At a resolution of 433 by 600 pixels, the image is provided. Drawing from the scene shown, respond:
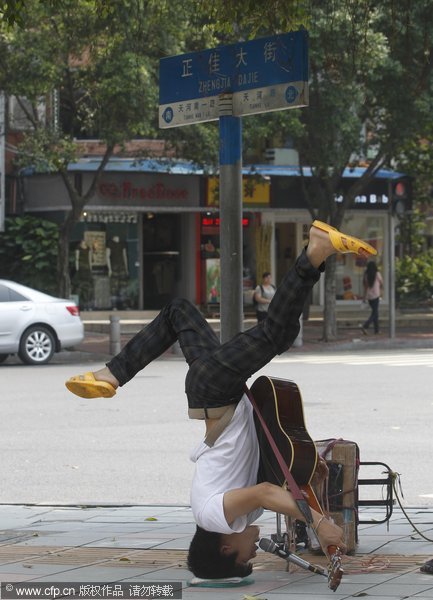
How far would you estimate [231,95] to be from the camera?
6.54 m

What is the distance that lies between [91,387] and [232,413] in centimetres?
71

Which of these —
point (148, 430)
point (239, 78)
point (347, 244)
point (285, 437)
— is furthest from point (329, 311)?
point (347, 244)

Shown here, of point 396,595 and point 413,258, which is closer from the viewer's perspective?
point 396,595

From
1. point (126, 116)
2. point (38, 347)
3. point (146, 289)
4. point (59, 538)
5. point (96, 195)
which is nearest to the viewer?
point (59, 538)

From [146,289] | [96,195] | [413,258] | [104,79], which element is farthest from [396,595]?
[413,258]

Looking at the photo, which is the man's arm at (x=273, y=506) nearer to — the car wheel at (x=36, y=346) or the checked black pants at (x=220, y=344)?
the checked black pants at (x=220, y=344)

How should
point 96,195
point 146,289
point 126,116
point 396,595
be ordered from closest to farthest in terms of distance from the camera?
point 396,595, point 126,116, point 96,195, point 146,289

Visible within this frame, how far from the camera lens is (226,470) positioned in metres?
5.61

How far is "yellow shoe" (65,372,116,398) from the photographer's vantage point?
227 inches

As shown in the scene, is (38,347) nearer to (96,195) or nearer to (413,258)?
(96,195)

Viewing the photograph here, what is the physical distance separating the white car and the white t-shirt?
1500cm

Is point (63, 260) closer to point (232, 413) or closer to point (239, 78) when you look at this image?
point (239, 78)

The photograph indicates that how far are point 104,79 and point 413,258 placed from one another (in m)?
18.4

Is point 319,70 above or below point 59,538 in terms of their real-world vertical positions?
above
